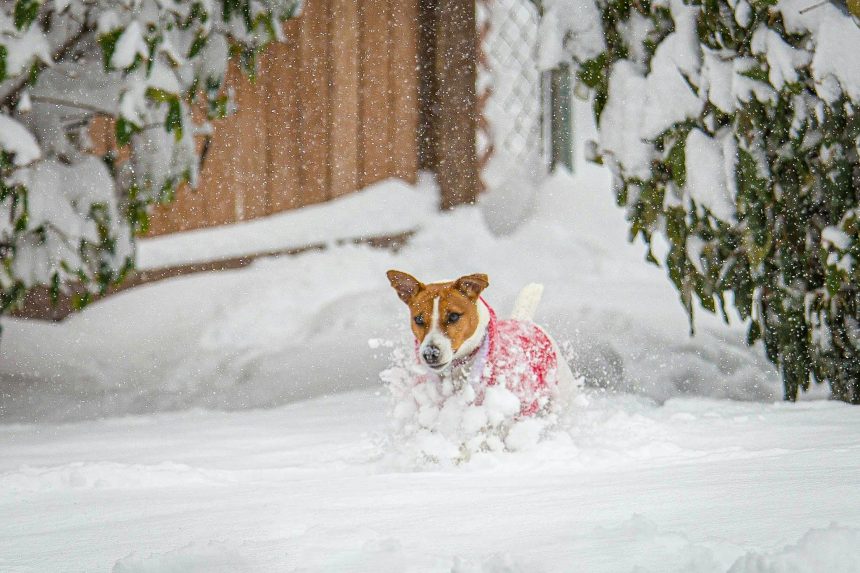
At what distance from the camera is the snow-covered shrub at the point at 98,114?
3793 millimetres

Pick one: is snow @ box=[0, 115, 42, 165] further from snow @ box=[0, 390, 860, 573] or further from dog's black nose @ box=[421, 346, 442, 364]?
dog's black nose @ box=[421, 346, 442, 364]

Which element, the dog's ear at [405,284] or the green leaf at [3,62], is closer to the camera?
the dog's ear at [405,284]

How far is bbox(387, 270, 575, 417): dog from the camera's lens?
3.17m

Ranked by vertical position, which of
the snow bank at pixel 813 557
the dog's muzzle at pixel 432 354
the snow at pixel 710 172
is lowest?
the snow bank at pixel 813 557

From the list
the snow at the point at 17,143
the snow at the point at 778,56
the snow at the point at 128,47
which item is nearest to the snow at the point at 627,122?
the snow at the point at 778,56

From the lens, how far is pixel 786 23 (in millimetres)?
3242

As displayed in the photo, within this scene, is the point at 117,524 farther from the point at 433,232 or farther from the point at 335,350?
the point at 433,232

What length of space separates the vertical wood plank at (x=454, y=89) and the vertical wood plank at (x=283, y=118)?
984 mm

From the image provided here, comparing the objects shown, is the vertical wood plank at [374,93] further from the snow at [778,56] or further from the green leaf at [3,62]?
the snow at [778,56]

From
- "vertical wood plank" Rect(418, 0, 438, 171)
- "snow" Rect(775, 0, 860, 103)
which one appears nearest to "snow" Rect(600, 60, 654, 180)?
"snow" Rect(775, 0, 860, 103)

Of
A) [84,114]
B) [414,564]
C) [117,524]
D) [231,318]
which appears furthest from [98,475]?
[231,318]

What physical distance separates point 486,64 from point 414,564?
5.96 metres

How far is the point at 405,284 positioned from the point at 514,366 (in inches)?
17.3

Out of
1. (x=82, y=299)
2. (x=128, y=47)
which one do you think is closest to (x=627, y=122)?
(x=128, y=47)
